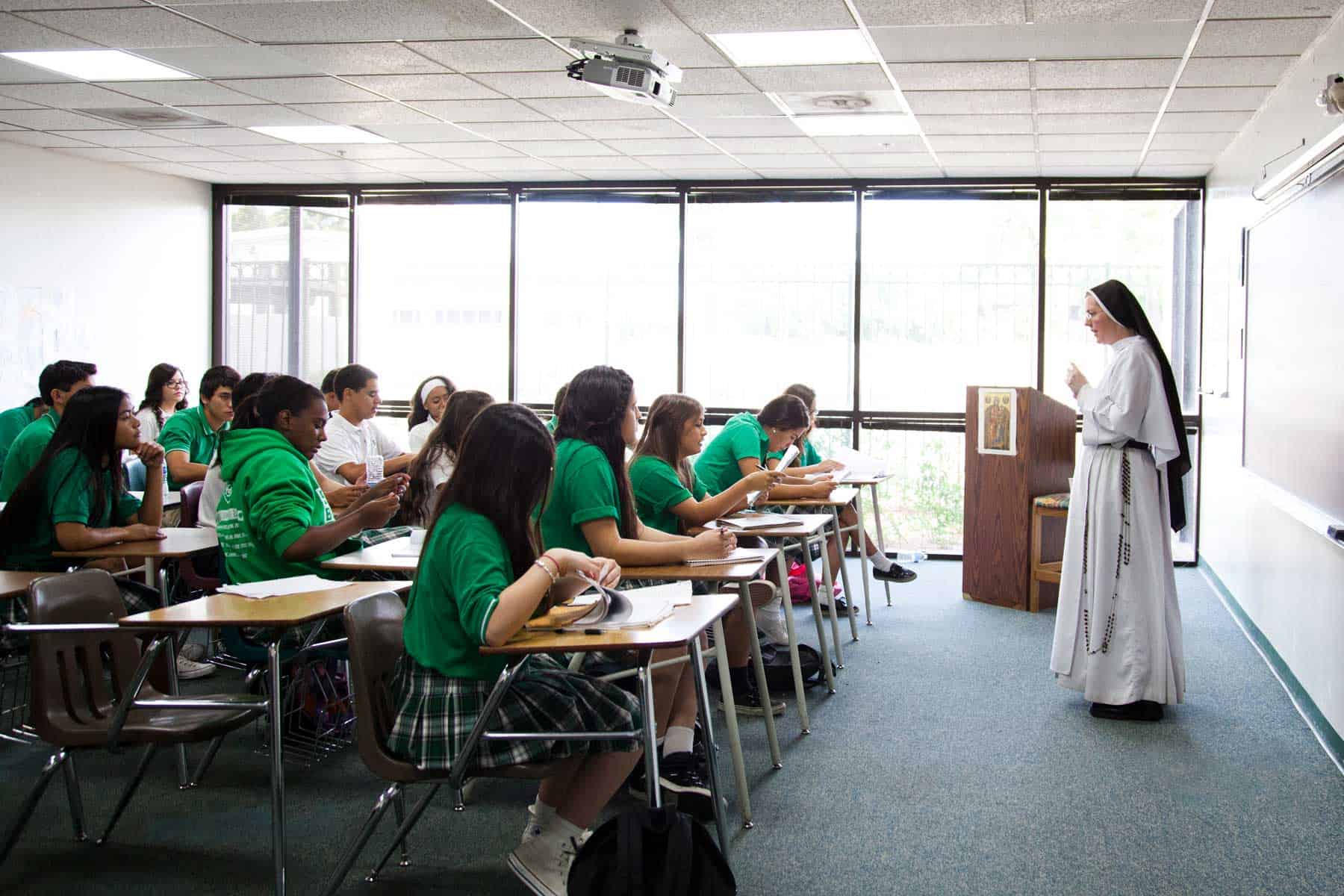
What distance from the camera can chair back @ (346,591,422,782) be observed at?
2.63 meters

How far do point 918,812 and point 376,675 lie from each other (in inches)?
68.6

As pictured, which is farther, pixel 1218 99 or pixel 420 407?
pixel 420 407

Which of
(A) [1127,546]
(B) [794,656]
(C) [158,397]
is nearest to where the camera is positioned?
(B) [794,656]

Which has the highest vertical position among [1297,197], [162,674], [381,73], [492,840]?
[381,73]

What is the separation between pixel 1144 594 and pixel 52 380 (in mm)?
5038

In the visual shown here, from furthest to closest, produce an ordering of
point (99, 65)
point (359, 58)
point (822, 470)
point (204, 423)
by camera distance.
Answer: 1. point (822, 470)
2. point (204, 423)
3. point (99, 65)
4. point (359, 58)

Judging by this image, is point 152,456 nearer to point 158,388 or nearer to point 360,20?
point 360,20

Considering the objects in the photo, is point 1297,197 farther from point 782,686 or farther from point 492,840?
point 492,840

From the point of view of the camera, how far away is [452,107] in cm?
646

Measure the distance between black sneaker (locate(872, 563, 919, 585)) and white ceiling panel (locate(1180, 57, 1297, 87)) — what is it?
3.17m

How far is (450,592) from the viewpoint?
105 inches

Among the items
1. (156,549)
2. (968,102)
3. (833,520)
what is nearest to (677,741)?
(156,549)

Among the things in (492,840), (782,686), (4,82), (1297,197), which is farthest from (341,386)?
(1297,197)

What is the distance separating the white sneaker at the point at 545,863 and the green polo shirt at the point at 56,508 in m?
2.25
